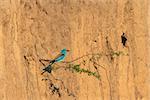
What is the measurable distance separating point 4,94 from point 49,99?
2.60ft

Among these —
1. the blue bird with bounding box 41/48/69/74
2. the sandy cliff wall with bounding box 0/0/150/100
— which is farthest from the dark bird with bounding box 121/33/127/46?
the blue bird with bounding box 41/48/69/74

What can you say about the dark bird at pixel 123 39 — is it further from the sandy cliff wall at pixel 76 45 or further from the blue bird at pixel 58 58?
the blue bird at pixel 58 58

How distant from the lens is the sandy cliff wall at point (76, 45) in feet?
Answer: 32.8

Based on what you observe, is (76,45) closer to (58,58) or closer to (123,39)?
(58,58)

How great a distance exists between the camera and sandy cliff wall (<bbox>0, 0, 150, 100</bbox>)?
10.0 meters

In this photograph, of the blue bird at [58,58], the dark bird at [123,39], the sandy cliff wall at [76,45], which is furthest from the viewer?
the dark bird at [123,39]

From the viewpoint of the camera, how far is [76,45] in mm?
10906

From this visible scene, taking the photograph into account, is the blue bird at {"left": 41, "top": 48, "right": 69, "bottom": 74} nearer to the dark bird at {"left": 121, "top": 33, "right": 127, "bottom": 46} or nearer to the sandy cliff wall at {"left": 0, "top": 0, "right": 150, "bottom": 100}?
the sandy cliff wall at {"left": 0, "top": 0, "right": 150, "bottom": 100}

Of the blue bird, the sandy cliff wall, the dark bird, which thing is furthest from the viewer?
the dark bird

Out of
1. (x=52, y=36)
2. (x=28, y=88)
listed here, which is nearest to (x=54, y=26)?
(x=52, y=36)

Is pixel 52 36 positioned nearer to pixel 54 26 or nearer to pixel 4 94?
pixel 54 26

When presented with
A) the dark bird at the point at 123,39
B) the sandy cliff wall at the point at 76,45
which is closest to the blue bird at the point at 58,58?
the sandy cliff wall at the point at 76,45

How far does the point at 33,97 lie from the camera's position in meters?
10.3

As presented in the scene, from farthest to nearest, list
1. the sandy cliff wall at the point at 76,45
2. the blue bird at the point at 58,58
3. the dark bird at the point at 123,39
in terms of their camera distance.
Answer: the dark bird at the point at 123,39, the blue bird at the point at 58,58, the sandy cliff wall at the point at 76,45
